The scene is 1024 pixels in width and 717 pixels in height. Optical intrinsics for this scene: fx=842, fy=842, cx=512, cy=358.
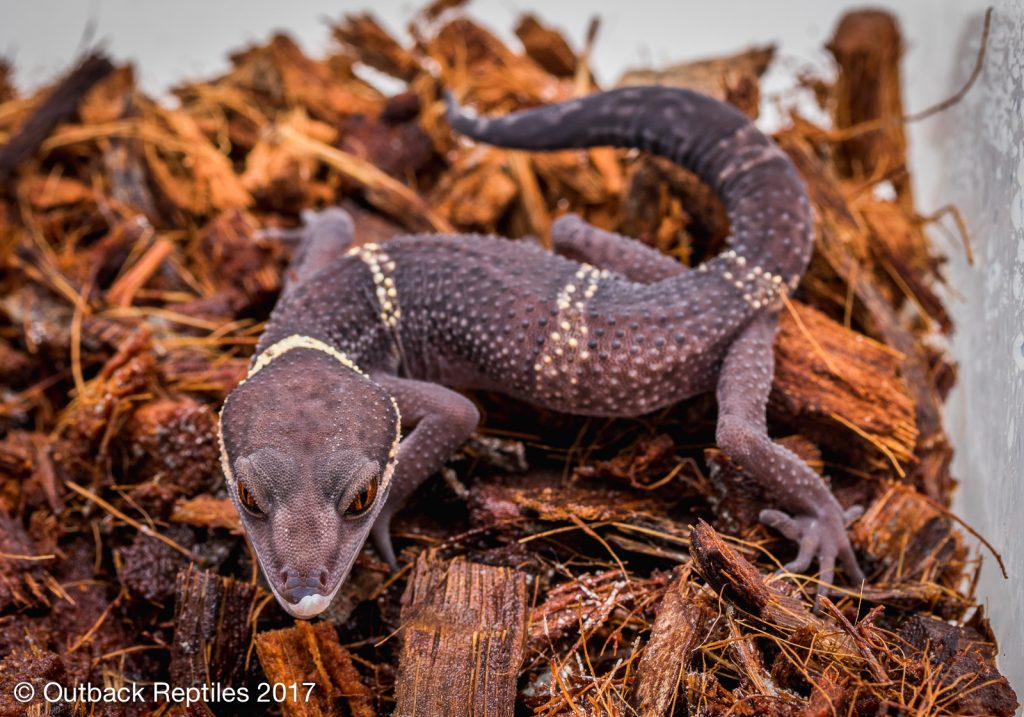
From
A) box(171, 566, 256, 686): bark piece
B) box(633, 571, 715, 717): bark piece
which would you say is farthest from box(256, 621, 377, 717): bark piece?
box(633, 571, 715, 717): bark piece

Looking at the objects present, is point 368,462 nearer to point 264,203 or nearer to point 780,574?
point 780,574

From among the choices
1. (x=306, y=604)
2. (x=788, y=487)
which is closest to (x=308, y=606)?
(x=306, y=604)

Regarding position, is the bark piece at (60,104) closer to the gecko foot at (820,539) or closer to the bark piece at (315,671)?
the bark piece at (315,671)

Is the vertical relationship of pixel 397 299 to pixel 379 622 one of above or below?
above

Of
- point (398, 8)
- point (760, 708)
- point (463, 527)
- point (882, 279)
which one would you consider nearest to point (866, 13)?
point (882, 279)

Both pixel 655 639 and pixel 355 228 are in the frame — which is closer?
pixel 655 639

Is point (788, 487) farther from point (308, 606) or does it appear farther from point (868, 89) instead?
point (868, 89)
